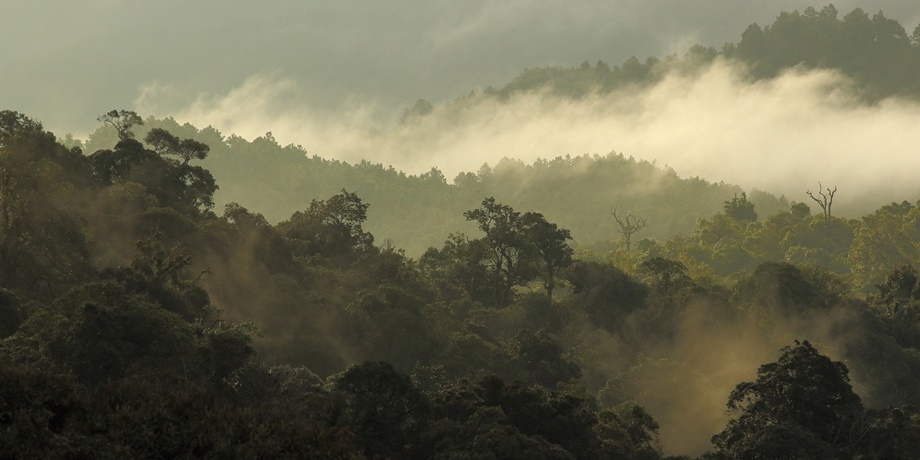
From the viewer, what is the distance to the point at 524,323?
85.6 meters

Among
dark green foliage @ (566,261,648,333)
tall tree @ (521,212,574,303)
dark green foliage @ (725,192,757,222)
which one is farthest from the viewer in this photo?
dark green foliage @ (725,192,757,222)

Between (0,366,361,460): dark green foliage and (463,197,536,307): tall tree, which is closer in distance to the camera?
(0,366,361,460): dark green foliage

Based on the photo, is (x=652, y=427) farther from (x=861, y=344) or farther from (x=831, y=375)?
(x=861, y=344)

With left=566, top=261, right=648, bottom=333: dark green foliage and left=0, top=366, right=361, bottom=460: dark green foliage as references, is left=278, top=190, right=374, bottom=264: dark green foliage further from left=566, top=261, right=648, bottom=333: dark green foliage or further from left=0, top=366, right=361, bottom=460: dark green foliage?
left=0, top=366, right=361, bottom=460: dark green foliage

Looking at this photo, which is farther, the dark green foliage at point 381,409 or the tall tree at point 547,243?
the tall tree at point 547,243

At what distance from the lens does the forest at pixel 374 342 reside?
112 feet

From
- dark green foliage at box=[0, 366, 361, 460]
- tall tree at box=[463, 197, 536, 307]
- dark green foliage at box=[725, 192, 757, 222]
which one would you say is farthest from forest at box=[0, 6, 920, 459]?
dark green foliage at box=[725, 192, 757, 222]

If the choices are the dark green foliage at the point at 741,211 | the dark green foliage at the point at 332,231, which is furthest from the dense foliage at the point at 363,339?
the dark green foliage at the point at 741,211

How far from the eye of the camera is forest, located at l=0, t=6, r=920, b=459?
112 ft

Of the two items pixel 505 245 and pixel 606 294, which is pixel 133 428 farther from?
pixel 505 245

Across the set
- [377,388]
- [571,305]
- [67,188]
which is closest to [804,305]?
[571,305]

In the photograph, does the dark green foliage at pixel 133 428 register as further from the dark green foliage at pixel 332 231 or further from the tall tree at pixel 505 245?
the tall tree at pixel 505 245

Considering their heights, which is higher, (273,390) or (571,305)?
(571,305)

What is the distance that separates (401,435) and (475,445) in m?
3.68
